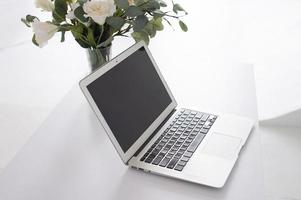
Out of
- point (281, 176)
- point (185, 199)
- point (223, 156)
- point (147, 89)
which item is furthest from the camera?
point (281, 176)

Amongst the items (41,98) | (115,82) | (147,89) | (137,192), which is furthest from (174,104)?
(41,98)

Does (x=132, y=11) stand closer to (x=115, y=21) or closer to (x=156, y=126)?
(x=115, y=21)

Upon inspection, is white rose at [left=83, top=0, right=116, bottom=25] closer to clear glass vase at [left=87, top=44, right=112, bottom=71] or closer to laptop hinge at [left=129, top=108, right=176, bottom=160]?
clear glass vase at [left=87, top=44, right=112, bottom=71]

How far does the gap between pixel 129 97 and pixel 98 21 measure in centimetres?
21

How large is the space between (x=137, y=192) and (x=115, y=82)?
0.29 metres

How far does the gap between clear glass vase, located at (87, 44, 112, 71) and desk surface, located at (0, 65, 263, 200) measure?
144 millimetres

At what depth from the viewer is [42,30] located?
1061mm

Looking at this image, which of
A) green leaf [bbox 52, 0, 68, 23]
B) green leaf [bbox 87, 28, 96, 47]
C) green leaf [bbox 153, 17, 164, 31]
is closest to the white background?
green leaf [bbox 153, 17, 164, 31]

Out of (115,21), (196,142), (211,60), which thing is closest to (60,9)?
(115,21)

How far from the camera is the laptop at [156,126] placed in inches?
36.9

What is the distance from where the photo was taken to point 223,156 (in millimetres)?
973

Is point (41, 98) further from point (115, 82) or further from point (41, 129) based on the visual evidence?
point (115, 82)

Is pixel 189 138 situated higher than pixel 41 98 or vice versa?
pixel 189 138

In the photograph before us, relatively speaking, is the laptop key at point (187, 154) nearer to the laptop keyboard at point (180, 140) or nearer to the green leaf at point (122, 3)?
the laptop keyboard at point (180, 140)
